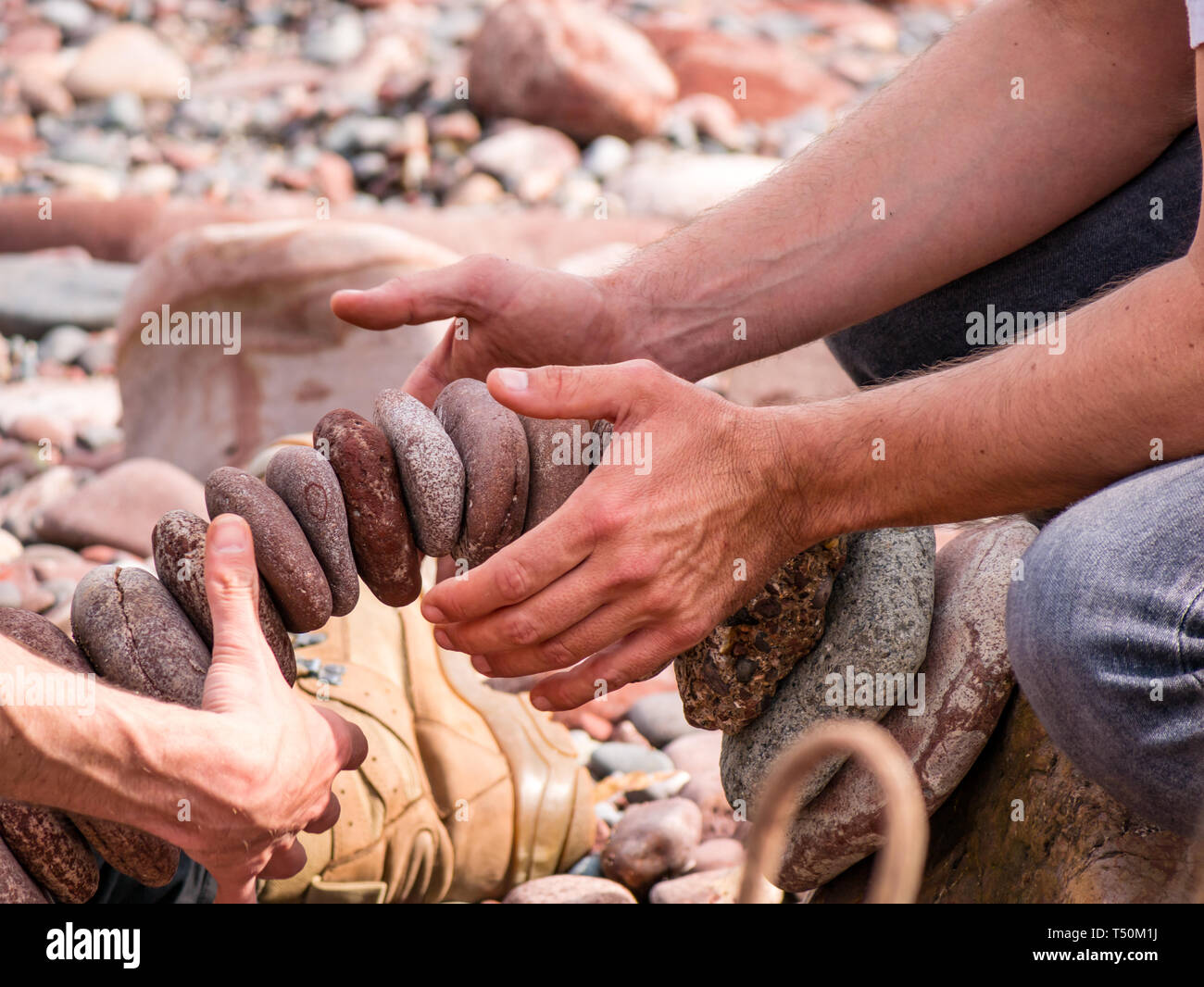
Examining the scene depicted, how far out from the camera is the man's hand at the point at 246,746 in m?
1.36

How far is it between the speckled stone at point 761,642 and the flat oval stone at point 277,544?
533 millimetres

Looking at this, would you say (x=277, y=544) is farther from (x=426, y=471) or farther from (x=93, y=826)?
(x=93, y=826)

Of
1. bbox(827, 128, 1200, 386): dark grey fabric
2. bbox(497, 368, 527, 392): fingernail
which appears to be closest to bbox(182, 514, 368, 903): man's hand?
bbox(497, 368, 527, 392): fingernail

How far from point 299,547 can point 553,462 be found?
14.3 inches

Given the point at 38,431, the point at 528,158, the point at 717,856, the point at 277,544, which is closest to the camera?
the point at 277,544

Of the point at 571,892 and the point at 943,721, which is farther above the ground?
the point at 943,721

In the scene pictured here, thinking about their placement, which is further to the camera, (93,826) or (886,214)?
(886,214)

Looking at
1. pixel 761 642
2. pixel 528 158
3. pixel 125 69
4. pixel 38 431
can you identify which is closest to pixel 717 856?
pixel 761 642

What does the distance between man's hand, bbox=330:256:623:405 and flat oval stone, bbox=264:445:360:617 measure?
1.01 feet

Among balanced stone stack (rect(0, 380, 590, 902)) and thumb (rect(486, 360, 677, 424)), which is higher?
thumb (rect(486, 360, 677, 424))

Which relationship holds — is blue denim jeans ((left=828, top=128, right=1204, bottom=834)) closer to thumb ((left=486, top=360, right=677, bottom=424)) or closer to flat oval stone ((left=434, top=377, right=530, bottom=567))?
thumb ((left=486, top=360, right=677, bottom=424))

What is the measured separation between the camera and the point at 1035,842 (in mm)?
1642

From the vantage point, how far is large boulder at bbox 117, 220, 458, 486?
157 inches
